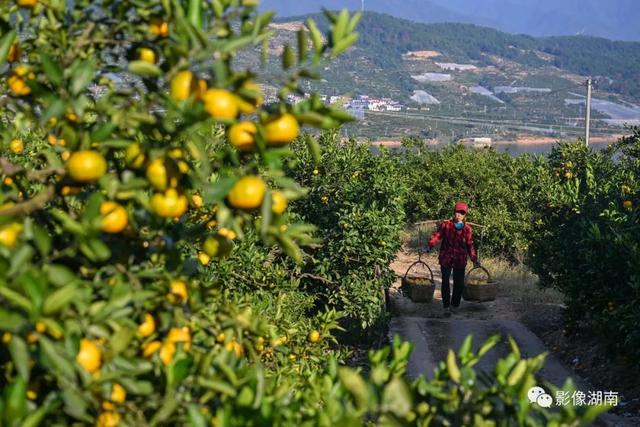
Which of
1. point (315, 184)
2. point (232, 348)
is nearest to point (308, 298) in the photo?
point (315, 184)

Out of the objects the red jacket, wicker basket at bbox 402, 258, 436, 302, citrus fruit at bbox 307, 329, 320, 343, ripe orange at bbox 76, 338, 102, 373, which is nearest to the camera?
ripe orange at bbox 76, 338, 102, 373

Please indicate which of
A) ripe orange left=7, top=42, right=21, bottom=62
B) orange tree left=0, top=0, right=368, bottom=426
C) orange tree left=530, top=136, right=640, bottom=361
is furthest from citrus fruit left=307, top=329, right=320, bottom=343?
orange tree left=530, top=136, right=640, bottom=361

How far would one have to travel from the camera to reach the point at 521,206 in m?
13.1

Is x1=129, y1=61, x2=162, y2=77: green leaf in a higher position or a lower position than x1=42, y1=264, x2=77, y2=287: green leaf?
higher

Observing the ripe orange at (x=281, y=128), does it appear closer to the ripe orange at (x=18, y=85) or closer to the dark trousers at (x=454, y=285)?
the ripe orange at (x=18, y=85)

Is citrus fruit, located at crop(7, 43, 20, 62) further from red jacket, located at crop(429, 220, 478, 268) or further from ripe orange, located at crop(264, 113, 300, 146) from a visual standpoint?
red jacket, located at crop(429, 220, 478, 268)

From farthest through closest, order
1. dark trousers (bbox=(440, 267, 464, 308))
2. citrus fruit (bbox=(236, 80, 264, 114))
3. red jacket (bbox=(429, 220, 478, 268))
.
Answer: dark trousers (bbox=(440, 267, 464, 308))
red jacket (bbox=(429, 220, 478, 268))
citrus fruit (bbox=(236, 80, 264, 114))

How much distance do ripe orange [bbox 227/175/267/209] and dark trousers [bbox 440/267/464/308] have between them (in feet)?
22.9

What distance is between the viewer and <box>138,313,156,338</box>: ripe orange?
1.46 metres

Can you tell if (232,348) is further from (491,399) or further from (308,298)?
(308,298)

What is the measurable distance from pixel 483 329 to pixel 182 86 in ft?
21.6

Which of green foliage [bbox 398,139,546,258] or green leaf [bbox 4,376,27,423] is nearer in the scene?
green leaf [bbox 4,376,27,423]

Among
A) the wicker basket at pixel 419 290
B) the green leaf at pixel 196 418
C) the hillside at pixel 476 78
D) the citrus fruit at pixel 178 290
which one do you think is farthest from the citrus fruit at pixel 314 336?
the hillside at pixel 476 78

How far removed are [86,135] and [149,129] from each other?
0.41 ft
